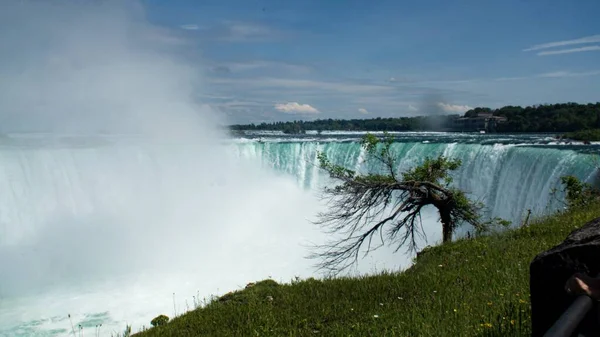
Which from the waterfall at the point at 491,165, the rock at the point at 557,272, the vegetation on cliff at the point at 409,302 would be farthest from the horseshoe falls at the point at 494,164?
the rock at the point at 557,272

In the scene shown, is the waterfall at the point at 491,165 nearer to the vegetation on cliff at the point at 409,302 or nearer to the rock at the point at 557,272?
the vegetation on cliff at the point at 409,302

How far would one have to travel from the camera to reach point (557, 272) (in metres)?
2.14

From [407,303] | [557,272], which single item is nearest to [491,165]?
[407,303]

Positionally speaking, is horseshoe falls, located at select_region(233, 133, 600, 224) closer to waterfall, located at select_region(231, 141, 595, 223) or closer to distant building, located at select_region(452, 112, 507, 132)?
waterfall, located at select_region(231, 141, 595, 223)

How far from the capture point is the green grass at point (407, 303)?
4.32 meters

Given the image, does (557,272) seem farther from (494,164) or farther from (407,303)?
(494,164)

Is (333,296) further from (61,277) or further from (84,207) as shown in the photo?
(84,207)

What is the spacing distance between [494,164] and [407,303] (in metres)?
20.4

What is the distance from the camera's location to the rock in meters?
2.08

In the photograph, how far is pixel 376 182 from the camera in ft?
40.5

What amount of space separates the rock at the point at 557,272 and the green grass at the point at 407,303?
121 cm

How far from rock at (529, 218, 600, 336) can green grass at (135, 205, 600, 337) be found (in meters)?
1.21

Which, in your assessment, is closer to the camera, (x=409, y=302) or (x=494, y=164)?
(x=409, y=302)

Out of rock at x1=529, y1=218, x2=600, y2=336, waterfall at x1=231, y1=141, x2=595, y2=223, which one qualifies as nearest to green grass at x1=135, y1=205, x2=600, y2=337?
rock at x1=529, y1=218, x2=600, y2=336
